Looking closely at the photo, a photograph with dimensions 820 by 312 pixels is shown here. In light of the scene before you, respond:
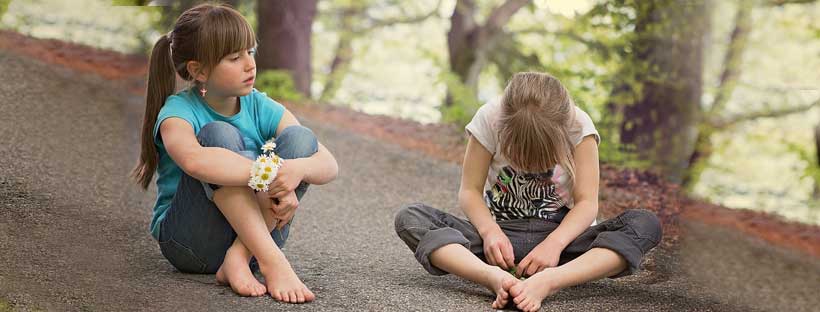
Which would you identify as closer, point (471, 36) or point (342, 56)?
point (471, 36)

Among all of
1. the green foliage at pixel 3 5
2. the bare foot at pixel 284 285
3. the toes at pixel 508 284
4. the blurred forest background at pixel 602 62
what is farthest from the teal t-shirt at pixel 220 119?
the green foliage at pixel 3 5

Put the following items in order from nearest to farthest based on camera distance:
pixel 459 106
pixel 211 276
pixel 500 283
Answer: pixel 500 283, pixel 211 276, pixel 459 106

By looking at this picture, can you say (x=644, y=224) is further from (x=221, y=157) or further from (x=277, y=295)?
(x=221, y=157)

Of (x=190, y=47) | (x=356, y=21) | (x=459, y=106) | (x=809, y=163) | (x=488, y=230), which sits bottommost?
(x=809, y=163)

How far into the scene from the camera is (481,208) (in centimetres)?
255

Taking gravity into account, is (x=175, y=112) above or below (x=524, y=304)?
above

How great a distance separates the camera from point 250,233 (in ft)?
7.32

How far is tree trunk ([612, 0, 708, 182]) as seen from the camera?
20.8ft

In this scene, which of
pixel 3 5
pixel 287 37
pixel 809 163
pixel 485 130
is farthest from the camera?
pixel 809 163

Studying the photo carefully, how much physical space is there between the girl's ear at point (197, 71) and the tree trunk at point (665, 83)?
455 centimetres

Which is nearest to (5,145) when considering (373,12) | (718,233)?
(718,233)

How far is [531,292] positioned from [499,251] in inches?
10.2

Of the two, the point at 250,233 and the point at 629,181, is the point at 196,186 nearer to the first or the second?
the point at 250,233

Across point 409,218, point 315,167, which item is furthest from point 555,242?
point 315,167
